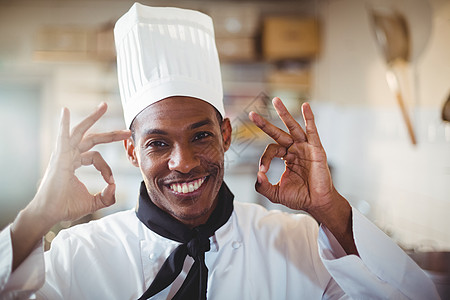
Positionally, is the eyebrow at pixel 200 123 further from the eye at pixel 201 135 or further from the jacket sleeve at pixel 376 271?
the jacket sleeve at pixel 376 271

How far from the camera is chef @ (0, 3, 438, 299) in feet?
2.35

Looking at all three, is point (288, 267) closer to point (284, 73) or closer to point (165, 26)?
point (165, 26)

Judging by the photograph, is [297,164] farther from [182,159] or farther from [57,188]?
[57,188]

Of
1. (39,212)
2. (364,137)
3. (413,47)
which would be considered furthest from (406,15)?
(39,212)

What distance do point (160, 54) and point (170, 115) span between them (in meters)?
0.12

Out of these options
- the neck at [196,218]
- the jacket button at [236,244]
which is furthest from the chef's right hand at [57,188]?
the jacket button at [236,244]

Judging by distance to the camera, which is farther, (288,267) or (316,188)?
(288,267)

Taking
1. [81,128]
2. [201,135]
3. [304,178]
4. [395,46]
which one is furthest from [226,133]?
[395,46]

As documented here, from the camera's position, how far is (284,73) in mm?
2742

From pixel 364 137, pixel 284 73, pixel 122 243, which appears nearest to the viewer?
pixel 122 243

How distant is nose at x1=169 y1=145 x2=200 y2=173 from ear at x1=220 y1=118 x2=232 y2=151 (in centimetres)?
10

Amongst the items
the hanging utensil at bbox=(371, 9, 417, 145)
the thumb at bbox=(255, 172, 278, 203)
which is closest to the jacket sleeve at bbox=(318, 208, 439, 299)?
the thumb at bbox=(255, 172, 278, 203)

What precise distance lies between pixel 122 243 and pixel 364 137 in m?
1.57

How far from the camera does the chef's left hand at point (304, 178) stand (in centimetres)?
79
